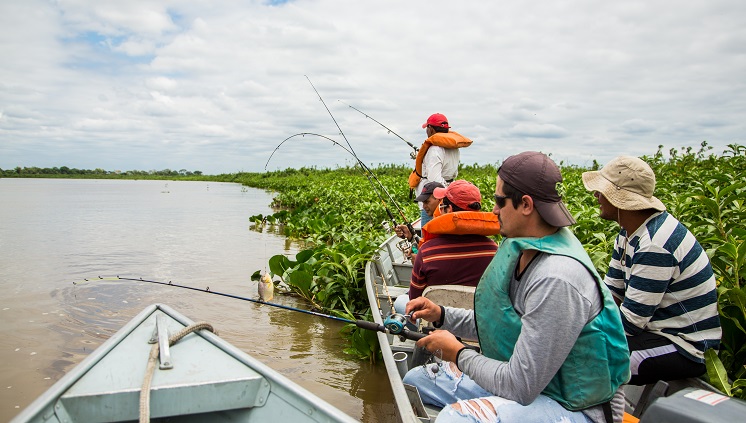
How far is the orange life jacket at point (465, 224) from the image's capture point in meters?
3.27

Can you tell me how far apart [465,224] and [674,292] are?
4.00ft

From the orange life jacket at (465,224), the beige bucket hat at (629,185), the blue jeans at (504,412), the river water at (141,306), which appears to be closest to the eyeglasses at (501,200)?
the blue jeans at (504,412)

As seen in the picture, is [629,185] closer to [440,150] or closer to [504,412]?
[504,412]

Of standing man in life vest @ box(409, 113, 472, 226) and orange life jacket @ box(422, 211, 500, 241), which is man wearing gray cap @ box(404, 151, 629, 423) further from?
standing man in life vest @ box(409, 113, 472, 226)

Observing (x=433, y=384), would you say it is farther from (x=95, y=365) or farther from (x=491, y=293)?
(x=95, y=365)

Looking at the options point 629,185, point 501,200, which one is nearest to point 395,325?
point 501,200

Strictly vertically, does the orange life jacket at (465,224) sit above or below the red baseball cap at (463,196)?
below

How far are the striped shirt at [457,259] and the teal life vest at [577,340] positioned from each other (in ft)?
4.22

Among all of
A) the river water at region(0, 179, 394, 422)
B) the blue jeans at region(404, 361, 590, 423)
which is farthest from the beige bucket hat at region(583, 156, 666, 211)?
the river water at region(0, 179, 394, 422)

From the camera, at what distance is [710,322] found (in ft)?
9.09

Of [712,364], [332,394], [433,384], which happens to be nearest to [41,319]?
[332,394]

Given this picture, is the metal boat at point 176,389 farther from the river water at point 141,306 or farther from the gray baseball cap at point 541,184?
the river water at point 141,306

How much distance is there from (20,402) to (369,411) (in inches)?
118

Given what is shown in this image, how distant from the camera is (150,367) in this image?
94.7 inches
